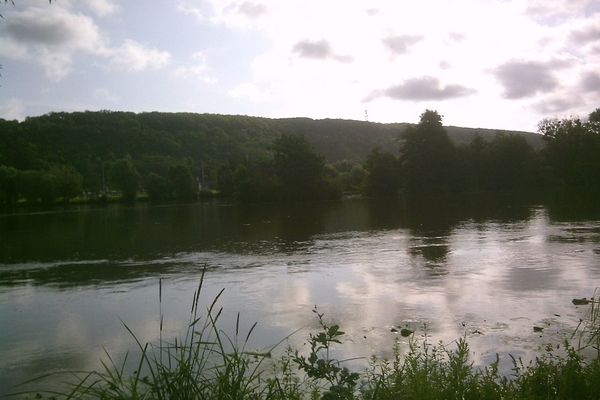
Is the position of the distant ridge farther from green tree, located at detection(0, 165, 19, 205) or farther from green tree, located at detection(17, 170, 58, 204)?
green tree, located at detection(17, 170, 58, 204)

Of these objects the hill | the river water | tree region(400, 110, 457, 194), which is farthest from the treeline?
the river water

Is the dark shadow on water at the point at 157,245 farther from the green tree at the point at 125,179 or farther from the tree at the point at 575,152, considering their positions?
the green tree at the point at 125,179

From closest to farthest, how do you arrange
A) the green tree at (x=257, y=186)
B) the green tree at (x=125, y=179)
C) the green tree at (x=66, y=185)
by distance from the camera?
the green tree at (x=257, y=186)
the green tree at (x=66, y=185)
the green tree at (x=125, y=179)

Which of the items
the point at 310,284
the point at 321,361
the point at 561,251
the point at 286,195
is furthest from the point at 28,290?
the point at 286,195

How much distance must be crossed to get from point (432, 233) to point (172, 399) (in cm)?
2285

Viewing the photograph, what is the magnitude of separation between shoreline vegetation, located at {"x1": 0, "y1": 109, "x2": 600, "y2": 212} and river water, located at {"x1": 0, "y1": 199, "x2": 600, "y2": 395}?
138 ft

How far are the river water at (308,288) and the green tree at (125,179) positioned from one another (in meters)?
65.0

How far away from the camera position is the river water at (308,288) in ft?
29.7

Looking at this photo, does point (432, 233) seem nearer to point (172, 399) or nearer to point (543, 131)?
point (172, 399)

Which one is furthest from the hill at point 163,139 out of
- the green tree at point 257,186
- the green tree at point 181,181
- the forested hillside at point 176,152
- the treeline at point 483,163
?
the green tree at point 257,186

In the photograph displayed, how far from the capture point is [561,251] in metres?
17.5

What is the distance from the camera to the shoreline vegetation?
225 ft

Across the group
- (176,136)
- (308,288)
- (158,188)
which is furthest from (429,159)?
(176,136)

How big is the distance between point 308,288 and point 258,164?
58.1m
